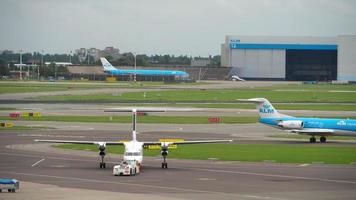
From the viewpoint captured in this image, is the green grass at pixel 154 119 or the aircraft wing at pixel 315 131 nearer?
the aircraft wing at pixel 315 131

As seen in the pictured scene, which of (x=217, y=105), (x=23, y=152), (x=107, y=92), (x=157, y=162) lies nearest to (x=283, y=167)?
(x=157, y=162)

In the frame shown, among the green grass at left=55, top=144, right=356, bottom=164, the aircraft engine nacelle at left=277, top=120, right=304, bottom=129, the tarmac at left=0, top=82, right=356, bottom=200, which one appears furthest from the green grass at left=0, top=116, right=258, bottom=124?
the green grass at left=55, top=144, right=356, bottom=164

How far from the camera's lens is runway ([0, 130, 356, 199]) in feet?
164

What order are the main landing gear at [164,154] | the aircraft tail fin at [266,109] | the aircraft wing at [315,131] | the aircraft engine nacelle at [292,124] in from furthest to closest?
the aircraft tail fin at [266,109]
the aircraft engine nacelle at [292,124]
the aircraft wing at [315,131]
the main landing gear at [164,154]

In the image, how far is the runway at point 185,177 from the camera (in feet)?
164

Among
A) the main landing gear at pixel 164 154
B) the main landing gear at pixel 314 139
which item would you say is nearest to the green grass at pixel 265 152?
the main landing gear at pixel 314 139

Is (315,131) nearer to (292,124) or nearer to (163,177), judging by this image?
(292,124)

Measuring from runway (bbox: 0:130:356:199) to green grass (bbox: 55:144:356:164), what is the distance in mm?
3041

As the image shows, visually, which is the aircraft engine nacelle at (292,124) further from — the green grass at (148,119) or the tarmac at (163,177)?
the green grass at (148,119)

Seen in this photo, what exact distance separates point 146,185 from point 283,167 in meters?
15.1

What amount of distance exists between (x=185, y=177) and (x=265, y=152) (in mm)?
18898

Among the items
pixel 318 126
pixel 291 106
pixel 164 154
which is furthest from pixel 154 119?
pixel 164 154

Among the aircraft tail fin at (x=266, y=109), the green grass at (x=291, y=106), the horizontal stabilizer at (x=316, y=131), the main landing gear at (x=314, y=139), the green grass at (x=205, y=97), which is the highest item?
the aircraft tail fin at (x=266, y=109)

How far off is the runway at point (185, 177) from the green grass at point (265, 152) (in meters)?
3.04
